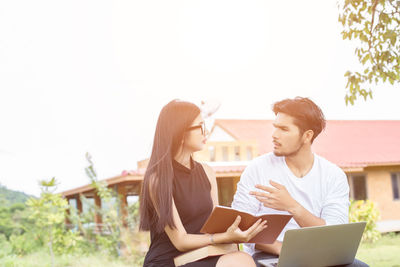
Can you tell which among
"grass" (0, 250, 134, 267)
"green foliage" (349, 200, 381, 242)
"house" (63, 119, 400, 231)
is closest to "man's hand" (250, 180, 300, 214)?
"grass" (0, 250, 134, 267)

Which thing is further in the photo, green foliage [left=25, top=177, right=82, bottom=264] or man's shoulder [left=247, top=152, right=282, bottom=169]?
green foliage [left=25, top=177, right=82, bottom=264]

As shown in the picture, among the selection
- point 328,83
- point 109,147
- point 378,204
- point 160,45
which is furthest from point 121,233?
point 378,204

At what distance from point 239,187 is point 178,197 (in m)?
0.53

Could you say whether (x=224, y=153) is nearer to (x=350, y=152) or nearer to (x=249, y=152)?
(x=249, y=152)

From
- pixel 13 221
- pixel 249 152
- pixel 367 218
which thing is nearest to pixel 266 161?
pixel 249 152

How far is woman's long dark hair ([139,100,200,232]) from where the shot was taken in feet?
6.63

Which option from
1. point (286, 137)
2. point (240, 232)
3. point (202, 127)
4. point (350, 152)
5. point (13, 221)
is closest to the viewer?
point (240, 232)

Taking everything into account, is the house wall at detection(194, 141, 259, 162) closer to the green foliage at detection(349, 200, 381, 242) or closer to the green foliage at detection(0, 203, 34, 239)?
the green foliage at detection(349, 200, 381, 242)

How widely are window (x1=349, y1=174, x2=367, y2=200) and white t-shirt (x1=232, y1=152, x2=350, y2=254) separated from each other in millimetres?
8171

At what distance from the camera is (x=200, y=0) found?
8352mm

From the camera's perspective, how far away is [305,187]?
8.19 ft

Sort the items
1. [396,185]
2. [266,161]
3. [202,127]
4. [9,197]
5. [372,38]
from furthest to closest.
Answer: [396,185] < [9,197] < [372,38] < [266,161] < [202,127]

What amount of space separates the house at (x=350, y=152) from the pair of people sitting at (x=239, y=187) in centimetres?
583

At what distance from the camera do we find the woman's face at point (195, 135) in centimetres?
218
